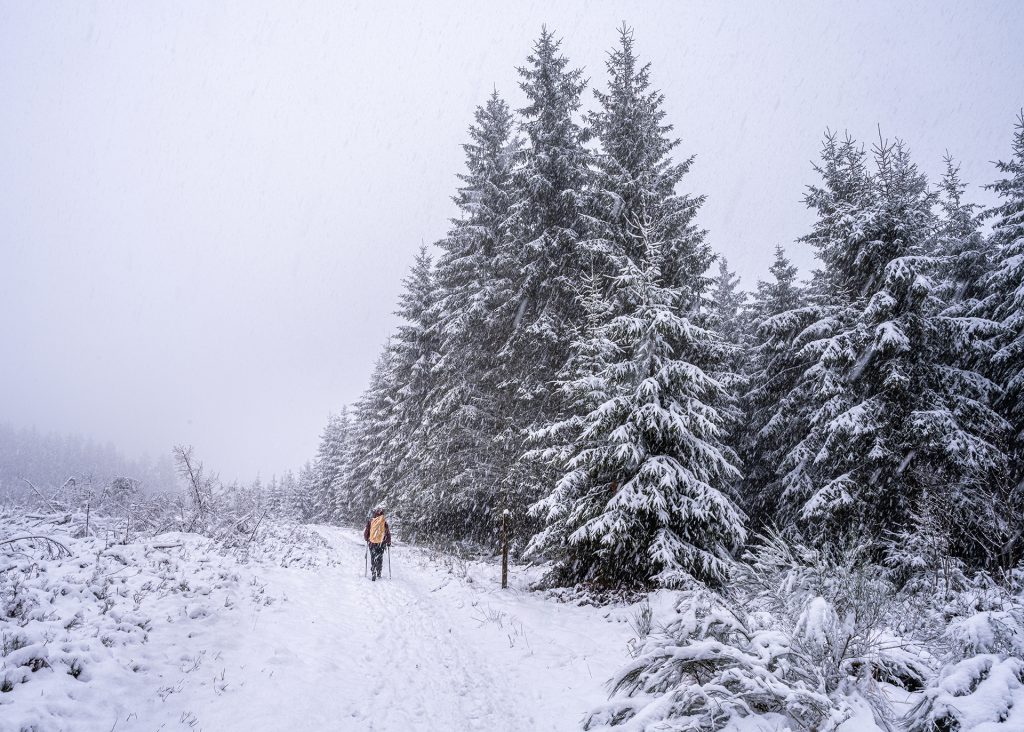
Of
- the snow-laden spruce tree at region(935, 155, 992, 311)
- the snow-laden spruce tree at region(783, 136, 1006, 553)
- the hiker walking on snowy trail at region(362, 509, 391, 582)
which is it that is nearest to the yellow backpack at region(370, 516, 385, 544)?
the hiker walking on snowy trail at region(362, 509, 391, 582)

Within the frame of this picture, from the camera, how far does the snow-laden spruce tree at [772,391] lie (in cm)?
1666

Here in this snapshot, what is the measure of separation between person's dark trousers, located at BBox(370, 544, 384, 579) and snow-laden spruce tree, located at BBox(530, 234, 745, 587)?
5333 mm

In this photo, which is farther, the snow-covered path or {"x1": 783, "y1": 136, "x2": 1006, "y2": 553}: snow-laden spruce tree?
{"x1": 783, "y1": 136, "x2": 1006, "y2": 553}: snow-laden spruce tree

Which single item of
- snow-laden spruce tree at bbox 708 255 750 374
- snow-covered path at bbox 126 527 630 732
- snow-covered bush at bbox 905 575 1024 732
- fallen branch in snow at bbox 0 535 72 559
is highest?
snow-laden spruce tree at bbox 708 255 750 374

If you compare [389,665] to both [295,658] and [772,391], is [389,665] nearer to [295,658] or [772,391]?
[295,658]

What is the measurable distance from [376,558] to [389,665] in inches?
280

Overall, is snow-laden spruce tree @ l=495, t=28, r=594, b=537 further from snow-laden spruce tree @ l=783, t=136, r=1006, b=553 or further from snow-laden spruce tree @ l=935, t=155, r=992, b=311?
snow-laden spruce tree @ l=935, t=155, r=992, b=311

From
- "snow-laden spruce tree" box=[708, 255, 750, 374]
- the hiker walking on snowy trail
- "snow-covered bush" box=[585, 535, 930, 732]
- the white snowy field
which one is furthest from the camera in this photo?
"snow-laden spruce tree" box=[708, 255, 750, 374]

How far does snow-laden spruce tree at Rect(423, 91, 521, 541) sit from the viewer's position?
1677 cm

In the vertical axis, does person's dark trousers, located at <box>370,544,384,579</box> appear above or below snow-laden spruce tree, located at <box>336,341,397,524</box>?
below

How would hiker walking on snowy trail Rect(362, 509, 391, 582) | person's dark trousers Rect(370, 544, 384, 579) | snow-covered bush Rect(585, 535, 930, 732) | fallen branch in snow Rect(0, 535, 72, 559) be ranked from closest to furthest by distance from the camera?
1. snow-covered bush Rect(585, 535, 930, 732)
2. fallen branch in snow Rect(0, 535, 72, 559)
3. person's dark trousers Rect(370, 544, 384, 579)
4. hiker walking on snowy trail Rect(362, 509, 391, 582)

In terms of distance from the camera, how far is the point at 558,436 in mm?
12781

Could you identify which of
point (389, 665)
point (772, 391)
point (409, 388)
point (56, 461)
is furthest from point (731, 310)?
point (56, 461)

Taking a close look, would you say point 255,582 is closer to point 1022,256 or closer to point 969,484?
point 969,484
